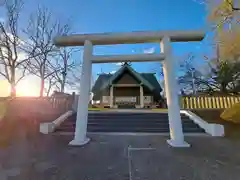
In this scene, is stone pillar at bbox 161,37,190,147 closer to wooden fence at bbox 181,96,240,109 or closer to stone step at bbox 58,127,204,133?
stone step at bbox 58,127,204,133

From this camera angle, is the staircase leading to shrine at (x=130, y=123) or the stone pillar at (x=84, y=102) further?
the staircase leading to shrine at (x=130, y=123)

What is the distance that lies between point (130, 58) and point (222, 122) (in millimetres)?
5052

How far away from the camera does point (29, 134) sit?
5.44 meters

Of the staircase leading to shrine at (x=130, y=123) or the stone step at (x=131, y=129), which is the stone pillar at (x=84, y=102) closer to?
the stone step at (x=131, y=129)

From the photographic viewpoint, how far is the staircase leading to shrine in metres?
6.45

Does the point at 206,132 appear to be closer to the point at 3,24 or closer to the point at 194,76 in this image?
the point at 3,24

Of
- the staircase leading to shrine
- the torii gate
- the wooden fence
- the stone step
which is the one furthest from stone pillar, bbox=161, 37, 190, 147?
the wooden fence

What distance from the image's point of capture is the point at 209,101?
10211 millimetres

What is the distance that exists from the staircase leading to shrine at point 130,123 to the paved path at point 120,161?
5.49 ft

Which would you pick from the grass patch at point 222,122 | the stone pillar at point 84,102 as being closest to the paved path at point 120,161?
the stone pillar at point 84,102

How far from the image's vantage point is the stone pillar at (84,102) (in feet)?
15.3

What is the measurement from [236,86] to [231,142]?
17.3 metres

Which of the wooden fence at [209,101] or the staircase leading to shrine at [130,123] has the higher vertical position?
the wooden fence at [209,101]

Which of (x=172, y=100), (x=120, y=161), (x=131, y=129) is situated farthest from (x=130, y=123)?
(x=120, y=161)
